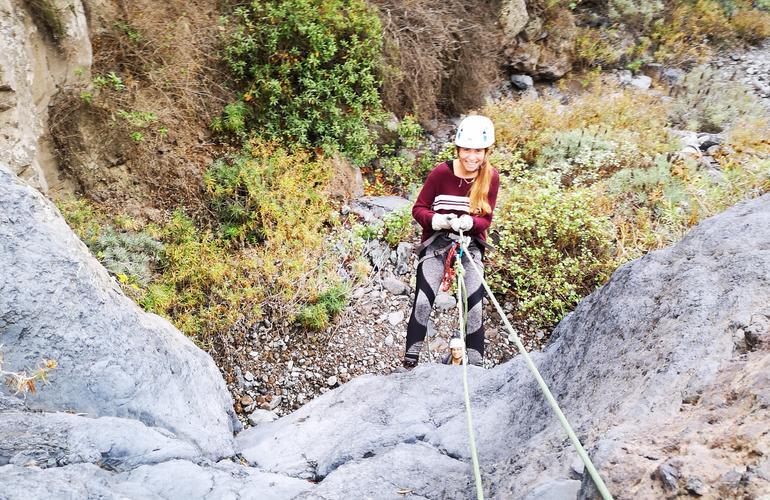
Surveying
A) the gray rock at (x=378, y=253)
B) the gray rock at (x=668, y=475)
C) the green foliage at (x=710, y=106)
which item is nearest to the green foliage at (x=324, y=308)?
the gray rock at (x=378, y=253)

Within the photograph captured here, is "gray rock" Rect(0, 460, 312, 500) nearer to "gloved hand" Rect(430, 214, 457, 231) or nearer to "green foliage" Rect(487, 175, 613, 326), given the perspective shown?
"gloved hand" Rect(430, 214, 457, 231)

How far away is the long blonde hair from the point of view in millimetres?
3965

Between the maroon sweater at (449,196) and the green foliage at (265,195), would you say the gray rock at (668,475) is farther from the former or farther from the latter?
the green foliage at (265,195)

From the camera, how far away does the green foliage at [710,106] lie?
8.76 meters

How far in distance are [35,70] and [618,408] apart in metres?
6.10

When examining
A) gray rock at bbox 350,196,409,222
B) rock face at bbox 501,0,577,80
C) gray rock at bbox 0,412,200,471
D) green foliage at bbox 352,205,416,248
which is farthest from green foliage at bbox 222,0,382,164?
gray rock at bbox 0,412,200,471

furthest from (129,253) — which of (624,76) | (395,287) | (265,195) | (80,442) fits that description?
(624,76)

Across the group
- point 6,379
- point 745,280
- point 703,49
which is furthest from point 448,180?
point 703,49

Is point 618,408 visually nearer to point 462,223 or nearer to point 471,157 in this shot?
point 462,223

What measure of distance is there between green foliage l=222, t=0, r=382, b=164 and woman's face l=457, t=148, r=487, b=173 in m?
3.26

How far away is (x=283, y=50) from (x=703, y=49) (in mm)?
9202

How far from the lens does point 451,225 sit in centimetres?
387

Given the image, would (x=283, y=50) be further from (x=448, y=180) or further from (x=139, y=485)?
(x=139, y=485)

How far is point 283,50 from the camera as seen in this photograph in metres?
6.85
